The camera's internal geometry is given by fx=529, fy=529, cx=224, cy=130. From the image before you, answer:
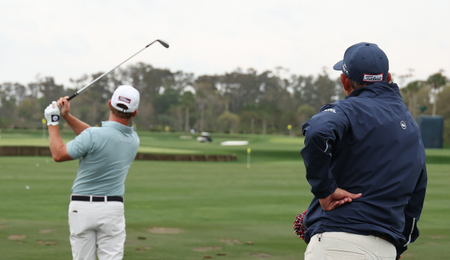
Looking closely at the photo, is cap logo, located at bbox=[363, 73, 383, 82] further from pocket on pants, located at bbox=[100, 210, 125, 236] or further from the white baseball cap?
pocket on pants, located at bbox=[100, 210, 125, 236]

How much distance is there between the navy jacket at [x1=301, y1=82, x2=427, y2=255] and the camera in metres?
2.67

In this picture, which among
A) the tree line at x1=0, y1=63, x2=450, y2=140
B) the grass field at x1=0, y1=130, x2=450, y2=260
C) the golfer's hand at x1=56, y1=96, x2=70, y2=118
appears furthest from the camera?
the tree line at x1=0, y1=63, x2=450, y2=140

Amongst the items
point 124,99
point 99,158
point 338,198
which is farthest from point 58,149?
point 338,198

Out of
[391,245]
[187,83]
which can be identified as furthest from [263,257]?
[187,83]

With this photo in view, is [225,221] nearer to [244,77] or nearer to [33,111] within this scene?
[33,111]

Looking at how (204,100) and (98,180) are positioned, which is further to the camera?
(204,100)

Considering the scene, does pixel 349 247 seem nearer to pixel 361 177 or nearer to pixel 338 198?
pixel 338 198

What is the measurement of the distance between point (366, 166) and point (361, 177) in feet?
0.21

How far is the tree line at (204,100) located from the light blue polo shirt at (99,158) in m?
88.3

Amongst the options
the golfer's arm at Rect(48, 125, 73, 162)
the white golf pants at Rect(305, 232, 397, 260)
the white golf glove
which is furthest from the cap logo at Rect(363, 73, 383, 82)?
the white golf glove

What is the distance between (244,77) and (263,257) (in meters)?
117

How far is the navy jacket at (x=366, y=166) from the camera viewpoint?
8.76 ft

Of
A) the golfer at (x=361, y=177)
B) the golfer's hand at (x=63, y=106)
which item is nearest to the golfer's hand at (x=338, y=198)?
the golfer at (x=361, y=177)

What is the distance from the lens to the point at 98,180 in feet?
13.7
